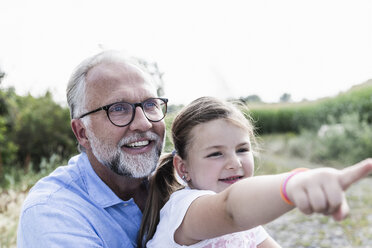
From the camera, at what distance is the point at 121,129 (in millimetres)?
2230

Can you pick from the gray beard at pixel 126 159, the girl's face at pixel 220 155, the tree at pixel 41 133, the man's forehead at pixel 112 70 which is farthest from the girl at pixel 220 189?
the tree at pixel 41 133

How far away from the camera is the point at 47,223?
66.1 inches

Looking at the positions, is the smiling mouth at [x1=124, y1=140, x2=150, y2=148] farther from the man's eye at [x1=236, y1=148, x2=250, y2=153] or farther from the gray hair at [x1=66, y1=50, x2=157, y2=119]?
the man's eye at [x1=236, y1=148, x2=250, y2=153]

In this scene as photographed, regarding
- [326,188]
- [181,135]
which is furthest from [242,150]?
[326,188]

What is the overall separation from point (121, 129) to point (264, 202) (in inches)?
50.7

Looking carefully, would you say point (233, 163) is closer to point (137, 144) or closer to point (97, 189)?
point (137, 144)

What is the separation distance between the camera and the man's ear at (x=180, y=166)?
216 cm

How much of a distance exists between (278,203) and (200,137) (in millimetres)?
937

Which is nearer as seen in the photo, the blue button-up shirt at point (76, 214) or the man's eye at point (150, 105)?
the blue button-up shirt at point (76, 214)

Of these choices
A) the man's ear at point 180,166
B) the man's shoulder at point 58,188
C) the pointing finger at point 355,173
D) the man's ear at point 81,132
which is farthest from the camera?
the man's ear at point 81,132

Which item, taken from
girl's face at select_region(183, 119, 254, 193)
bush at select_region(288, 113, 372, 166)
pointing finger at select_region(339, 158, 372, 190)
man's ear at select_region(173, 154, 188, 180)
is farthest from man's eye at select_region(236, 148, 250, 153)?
bush at select_region(288, 113, 372, 166)

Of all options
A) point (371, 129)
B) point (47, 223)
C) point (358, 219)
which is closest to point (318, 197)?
point (47, 223)

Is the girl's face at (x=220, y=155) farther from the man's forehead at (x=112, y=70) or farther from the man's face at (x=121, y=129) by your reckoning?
the man's forehead at (x=112, y=70)

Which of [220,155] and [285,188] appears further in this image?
[220,155]
